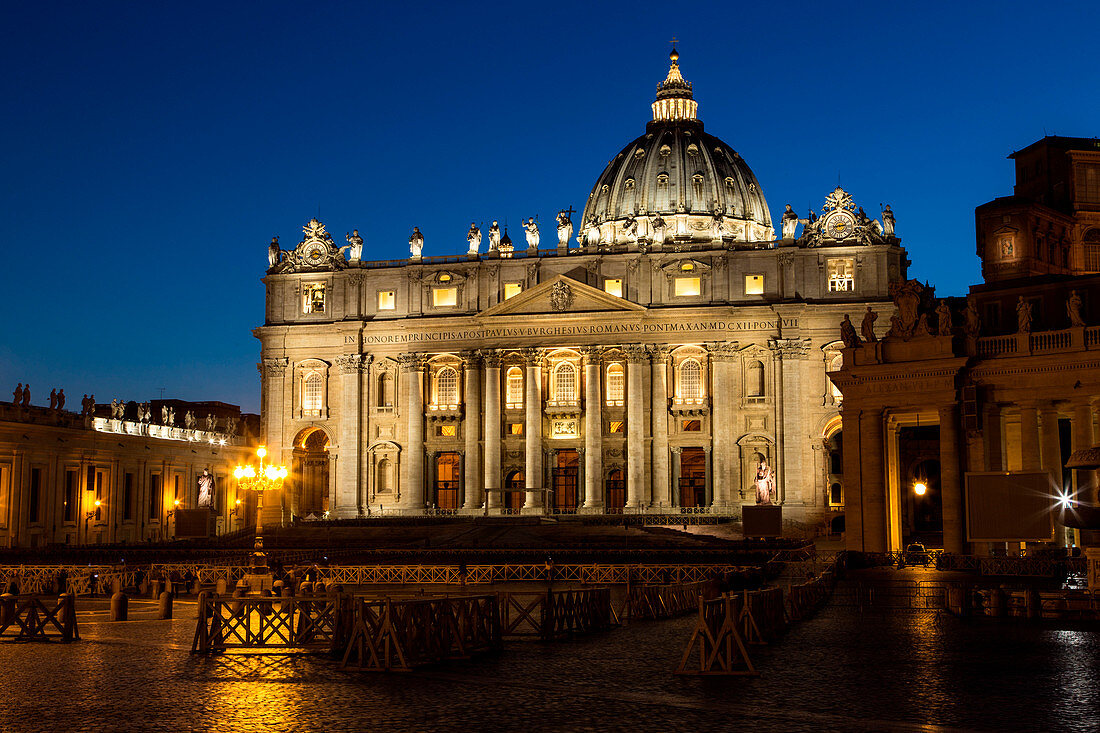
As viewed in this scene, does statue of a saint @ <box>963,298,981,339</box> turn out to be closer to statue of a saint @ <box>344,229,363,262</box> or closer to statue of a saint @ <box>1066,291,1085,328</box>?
statue of a saint @ <box>1066,291,1085,328</box>

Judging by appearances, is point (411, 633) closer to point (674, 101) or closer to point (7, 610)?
point (7, 610)

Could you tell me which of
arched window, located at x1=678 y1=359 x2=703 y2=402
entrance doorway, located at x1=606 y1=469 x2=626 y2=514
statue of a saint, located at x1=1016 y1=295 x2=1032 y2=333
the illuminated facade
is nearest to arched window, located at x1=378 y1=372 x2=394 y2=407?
entrance doorway, located at x1=606 y1=469 x2=626 y2=514

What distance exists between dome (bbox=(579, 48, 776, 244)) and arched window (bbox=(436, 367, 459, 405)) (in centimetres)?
2442

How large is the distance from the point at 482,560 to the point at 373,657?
2682 cm

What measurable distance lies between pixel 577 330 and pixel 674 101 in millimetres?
42671

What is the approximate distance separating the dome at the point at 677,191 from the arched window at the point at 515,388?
904 inches

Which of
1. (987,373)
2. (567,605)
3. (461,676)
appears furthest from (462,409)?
(461,676)

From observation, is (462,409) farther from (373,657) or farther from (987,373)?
(373,657)

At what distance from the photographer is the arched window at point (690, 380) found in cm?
8112

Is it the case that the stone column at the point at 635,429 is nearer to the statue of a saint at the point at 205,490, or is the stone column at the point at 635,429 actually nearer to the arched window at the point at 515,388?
the arched window at the point at 515,388

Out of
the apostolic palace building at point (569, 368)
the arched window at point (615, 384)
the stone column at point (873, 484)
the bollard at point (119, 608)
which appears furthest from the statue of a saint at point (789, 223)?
the bollard at point (119, 608)

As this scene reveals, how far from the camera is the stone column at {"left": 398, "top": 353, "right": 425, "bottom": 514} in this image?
8406cm

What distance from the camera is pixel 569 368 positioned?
274 ft

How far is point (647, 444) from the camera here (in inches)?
3179
